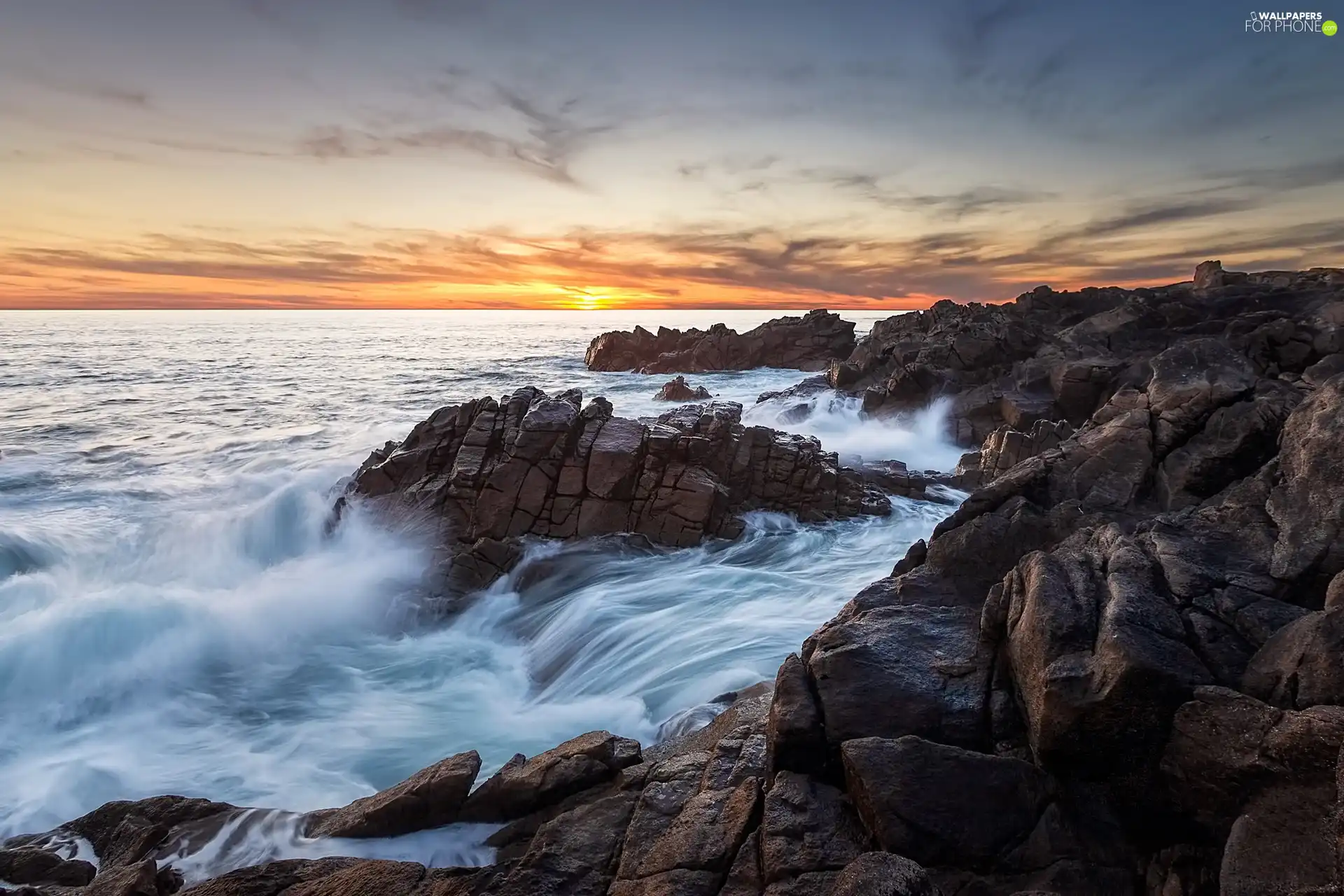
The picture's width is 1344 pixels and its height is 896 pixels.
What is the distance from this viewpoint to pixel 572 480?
19.0 metres

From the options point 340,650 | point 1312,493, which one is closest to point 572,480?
point 340,650

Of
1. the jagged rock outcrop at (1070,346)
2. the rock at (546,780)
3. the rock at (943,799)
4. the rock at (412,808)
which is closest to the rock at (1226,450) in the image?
the rock at (943,799)

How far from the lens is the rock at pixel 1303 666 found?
5.42 metres

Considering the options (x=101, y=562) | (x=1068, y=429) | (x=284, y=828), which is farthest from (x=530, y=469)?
(x=1068, y=429)

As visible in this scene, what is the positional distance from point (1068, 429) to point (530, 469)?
1779 cm

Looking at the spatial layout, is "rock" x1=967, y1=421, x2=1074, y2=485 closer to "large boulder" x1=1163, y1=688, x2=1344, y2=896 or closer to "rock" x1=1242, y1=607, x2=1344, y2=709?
"rock" x1=1242, y1=607, x2=1344, y2=709

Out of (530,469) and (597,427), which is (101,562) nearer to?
(530,469)

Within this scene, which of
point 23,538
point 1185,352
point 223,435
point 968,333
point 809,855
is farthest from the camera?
point 968,333

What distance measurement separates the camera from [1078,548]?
331 inches

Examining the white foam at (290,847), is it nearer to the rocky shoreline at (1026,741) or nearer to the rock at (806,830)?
the rocky shoreline at (1026,741)

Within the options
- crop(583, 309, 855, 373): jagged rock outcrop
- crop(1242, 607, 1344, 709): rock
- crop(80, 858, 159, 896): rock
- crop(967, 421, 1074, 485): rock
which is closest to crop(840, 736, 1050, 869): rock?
crop(1242, 607, 1344, 709): rock

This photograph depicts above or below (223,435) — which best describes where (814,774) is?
above

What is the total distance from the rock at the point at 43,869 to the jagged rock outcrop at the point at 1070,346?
28.5 metres

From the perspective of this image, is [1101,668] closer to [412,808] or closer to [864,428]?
[412,808]
